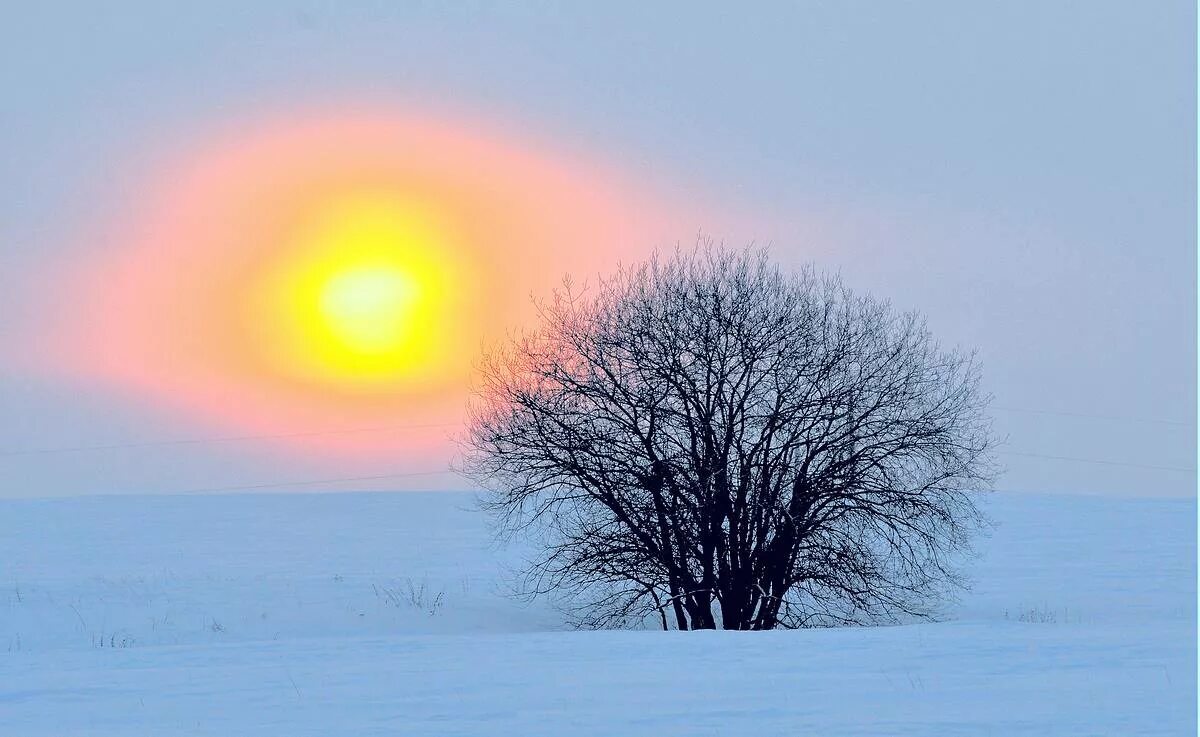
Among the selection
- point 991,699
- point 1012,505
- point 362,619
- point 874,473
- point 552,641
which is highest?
point 1012,505

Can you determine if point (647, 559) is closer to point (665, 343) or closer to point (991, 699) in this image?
point (665, 343)

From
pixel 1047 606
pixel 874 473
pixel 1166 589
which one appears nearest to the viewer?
pixel 874 473

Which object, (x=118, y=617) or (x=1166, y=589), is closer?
(x=118, y=617)

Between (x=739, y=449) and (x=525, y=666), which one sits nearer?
(x=525, y=666)

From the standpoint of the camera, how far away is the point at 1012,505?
53969 millimetres

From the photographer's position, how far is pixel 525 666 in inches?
570

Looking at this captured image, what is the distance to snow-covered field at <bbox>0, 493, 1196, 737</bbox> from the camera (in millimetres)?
11023

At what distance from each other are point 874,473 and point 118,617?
15.4m

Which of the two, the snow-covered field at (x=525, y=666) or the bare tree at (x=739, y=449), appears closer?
the snow-covered field at (x=525, y=666)

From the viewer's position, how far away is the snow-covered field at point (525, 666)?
36.2 feet

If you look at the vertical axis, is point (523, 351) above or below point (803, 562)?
above

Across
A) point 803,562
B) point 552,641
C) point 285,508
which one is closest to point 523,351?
point 803,562

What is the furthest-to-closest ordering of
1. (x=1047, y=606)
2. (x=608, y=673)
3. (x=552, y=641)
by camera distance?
(x=1047, y=606)
(x=552, y=641)
(x=608, y=673)

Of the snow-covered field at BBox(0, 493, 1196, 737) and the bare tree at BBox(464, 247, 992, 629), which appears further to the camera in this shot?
the bare tree at BBox(464, 247, 992, 629)
